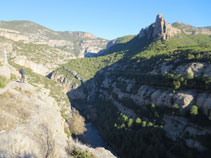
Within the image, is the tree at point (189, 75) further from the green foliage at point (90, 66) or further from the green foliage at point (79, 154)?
the green foliage at point (90, 66)

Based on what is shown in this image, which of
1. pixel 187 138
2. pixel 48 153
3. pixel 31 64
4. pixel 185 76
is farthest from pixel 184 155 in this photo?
pixel 31 64

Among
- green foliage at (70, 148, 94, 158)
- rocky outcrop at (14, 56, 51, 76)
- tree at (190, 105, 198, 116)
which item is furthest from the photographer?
rocky outcrop at (14, 56, 51, 76)

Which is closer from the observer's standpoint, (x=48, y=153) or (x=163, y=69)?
(x=48, y=153)

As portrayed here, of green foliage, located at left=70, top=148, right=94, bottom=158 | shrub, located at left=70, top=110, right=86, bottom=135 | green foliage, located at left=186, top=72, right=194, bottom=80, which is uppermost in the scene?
green foliage, located at left=186, top=72, right=194, bottom=80

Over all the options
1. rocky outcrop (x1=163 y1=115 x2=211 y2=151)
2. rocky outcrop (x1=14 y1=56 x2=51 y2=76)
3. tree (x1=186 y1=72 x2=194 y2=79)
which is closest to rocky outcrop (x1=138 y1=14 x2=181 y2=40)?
tree (x1=186 y1=72 x2=194 y2=79)

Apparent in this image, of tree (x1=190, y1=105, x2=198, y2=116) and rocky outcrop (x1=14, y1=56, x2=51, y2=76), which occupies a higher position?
rocky outcrop (x1=14, y1=56, x2=51, y2=76)

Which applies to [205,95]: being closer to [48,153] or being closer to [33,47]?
[48,153]

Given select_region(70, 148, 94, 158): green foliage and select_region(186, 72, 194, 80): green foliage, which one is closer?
select_region(70, 148, 94, 158): green foliage

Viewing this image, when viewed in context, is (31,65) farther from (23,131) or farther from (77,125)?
(23,131)

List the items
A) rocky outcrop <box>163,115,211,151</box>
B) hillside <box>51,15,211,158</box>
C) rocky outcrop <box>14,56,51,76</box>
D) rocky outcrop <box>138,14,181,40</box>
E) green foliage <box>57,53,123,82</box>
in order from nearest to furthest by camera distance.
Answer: rocky outcrop <box>163,115,211,151</box>
hillside <box>51,15,211,158</box>
rocky outcrop <box>138,14,181,40</box>
rocky outcrop <box>14,56,51,76</box>
green foliage <box>57,53,123,82</box>

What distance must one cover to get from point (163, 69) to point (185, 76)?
383 inches

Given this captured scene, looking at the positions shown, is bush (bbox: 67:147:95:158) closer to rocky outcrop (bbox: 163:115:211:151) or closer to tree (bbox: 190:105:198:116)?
rocky outcrop (bbox: 163:115:211:151)

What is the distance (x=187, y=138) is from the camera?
2527cm

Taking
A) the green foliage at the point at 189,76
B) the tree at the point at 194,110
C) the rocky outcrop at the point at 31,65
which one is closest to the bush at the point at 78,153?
the tree at the point at 194,110
